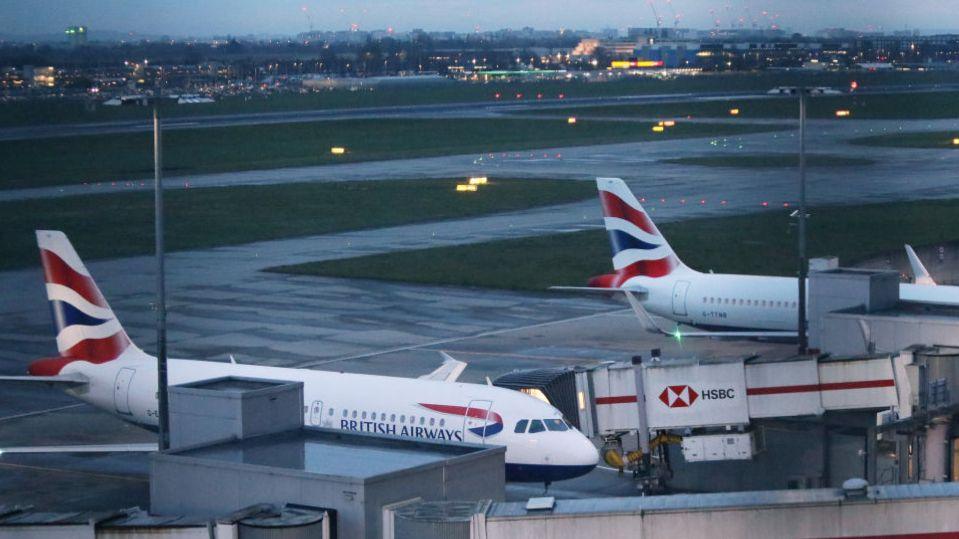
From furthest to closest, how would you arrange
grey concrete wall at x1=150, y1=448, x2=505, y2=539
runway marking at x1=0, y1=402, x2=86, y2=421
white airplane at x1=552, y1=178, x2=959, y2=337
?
1. white airplane at x1=552, y1=178, x2=959, y2=337
2. runway marking at x1=0, y1=402, x2=86, y2=421
3. grey concrete wall at x1=150, y1=448, x2=505, y2=539

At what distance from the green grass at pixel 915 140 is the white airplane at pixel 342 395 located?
12006 centimetres

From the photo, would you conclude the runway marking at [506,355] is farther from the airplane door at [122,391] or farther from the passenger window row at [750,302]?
the airplane door at [122,391]

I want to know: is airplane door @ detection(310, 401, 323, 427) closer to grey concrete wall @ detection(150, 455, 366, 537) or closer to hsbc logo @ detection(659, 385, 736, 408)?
hsbc logo @ detection(659, 385, 736, 408)

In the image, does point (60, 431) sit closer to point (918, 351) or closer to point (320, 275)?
point (918, 351)

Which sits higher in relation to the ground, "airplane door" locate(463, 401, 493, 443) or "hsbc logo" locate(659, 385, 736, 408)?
"hsbc logo" locate(659, 385, 736, 408)

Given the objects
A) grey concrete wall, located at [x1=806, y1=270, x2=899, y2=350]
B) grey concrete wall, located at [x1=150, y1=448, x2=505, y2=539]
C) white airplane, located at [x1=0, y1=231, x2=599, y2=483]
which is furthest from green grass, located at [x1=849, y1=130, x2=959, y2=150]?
grey concrete wall, located at [x1=150, y1=448, x2=505, y2=539]

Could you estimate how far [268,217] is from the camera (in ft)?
342

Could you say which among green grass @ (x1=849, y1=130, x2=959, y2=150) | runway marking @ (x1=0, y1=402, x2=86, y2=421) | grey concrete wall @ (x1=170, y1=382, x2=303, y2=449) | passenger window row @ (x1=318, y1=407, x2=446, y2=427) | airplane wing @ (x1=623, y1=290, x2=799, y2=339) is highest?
grey concrete wall @ (x1=170, y1=382, x2=303, y2=449)

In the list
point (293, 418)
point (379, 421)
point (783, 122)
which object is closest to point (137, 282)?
point (379, 421)

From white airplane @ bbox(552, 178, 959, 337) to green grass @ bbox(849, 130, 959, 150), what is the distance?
9916 cm

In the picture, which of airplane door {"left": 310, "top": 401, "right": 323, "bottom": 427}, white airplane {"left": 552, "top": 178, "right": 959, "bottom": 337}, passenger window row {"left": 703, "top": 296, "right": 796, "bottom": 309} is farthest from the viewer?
passenger window row {"left": 703, "top": 296, "right": 796, "bottom": 309}

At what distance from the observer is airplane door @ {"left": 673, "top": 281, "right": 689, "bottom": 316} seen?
5966 centimetres

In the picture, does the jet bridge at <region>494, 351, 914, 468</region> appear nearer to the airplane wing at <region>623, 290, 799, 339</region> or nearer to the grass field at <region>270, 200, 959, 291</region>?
the airplane wing at <region>623, 290, 799, 339</region>

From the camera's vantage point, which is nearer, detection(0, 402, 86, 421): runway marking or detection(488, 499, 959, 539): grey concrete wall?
detection(488, 499, 959, 539): grey concrete wall
